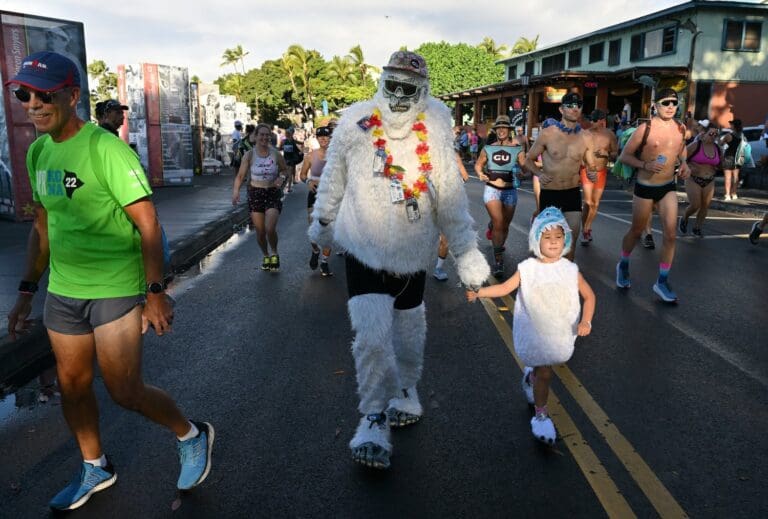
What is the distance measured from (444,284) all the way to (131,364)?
5.39 metres

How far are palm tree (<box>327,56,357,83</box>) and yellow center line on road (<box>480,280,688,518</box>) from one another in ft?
271

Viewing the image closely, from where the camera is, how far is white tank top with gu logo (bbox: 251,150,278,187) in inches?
352

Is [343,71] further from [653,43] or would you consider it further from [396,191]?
[396,191]

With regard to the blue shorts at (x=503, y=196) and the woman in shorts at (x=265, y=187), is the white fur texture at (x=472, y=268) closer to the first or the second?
the blue shorts at (x=503, y=196)

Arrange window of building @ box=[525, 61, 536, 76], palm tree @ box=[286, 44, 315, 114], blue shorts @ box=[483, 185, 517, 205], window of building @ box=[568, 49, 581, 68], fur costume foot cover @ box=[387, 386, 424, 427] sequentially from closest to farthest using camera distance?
fur costume foot cover @ box=[387, 386, 424, 427], blue shorts @ box=[483, 185, 517, 205], window of building @ box=[568, 49, 581, 68], window of building @ box=[525, 61, 536, 76], palm tree @ box=[286, 44, 315, 114]

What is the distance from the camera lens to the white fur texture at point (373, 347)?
3635 millimetres

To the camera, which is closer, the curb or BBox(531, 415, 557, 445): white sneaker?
BBox(531, 415, 557, 445): white sneaker

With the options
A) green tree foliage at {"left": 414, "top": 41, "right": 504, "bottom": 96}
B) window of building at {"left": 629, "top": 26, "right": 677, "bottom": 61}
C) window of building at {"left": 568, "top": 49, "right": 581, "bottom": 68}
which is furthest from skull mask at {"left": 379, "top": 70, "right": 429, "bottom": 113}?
green tree foliage at {"left": 414, "top": 41, "right": 504, "bottom": 96}

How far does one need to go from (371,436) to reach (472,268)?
3.59ft

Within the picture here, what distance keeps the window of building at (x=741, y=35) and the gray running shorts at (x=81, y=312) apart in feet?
118

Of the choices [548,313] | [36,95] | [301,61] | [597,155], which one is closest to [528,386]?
[548,313]

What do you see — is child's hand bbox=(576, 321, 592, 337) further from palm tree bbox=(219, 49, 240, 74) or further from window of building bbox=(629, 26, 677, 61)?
palm tree bbox=(219, 49, 240, 74)

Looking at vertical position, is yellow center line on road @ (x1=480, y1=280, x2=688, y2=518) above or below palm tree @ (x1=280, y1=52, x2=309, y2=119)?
below

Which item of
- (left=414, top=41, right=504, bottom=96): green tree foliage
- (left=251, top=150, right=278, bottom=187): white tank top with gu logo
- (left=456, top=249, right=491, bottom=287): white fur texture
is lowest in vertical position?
(left=456, top=249, right=491, bottom=287): white fur texture
